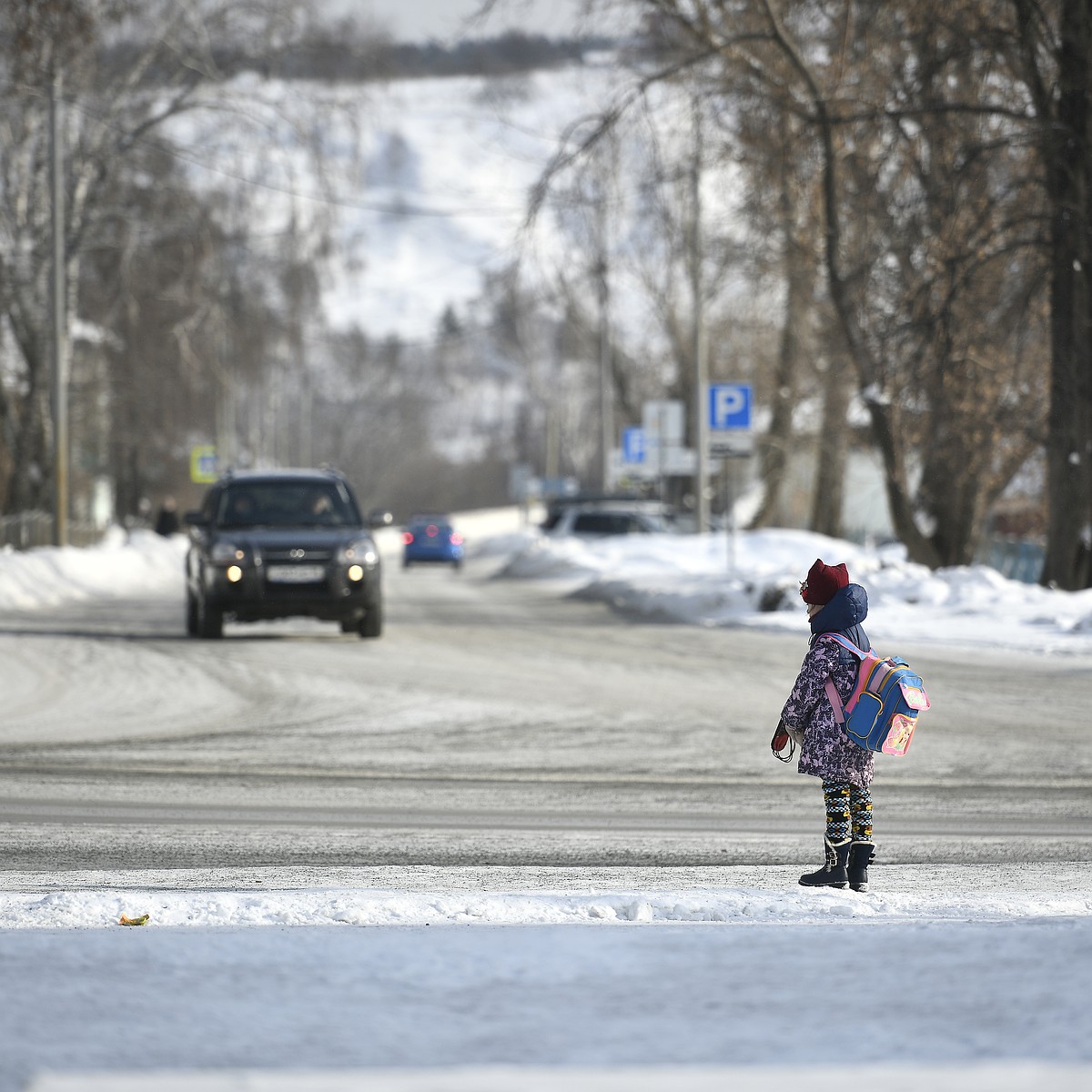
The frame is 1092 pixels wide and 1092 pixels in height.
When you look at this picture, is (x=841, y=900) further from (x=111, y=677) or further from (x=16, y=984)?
(x=111, y=677)

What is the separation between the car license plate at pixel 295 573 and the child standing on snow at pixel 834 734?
13.5 meters

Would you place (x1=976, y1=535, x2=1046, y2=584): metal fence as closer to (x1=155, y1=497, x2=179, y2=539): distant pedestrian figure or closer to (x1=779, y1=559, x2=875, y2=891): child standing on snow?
(x1=155, y1=497, x2=179, y2=539): distant pedestrian figure

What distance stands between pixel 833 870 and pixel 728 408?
21.5m

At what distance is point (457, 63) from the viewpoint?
2619cm

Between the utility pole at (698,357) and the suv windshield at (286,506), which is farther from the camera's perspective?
the utility pole at (698,357)

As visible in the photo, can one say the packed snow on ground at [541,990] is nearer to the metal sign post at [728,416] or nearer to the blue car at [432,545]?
the metal sign post at [728,416]

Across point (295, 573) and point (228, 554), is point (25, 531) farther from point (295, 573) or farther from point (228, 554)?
point (295, 573)

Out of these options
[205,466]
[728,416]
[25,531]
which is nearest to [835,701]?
[728,416]

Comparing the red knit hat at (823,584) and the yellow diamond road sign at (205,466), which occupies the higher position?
the yellow diamond road sign at (205,466)

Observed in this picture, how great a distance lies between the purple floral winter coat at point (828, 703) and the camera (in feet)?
23.7

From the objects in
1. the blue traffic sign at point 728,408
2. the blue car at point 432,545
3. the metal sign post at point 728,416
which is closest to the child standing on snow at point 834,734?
the metal sign post at point 728,416

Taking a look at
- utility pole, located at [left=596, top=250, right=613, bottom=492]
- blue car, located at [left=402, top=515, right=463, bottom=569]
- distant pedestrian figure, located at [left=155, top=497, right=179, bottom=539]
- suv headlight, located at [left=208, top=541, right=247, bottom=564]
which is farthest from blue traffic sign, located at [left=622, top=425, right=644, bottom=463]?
suv headlight, located at [left=208, top=541, right=247, bottom=564]

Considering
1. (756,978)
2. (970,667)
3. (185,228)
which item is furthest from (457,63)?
(756,978)

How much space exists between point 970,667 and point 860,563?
8.82 m
